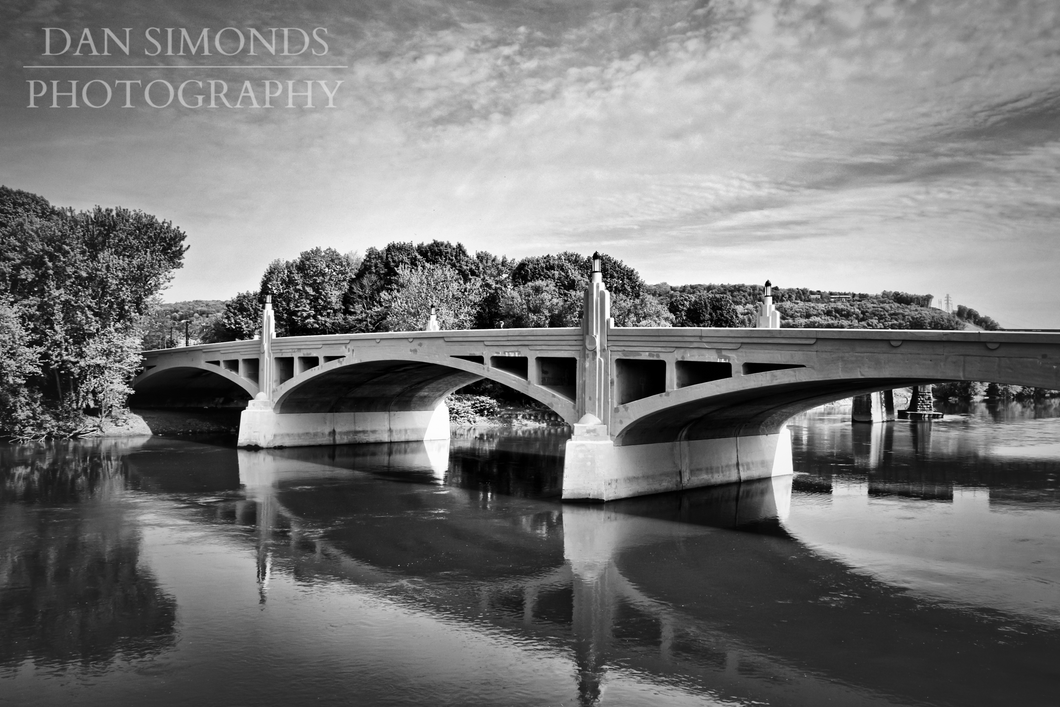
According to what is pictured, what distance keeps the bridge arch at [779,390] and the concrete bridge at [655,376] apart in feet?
0.15

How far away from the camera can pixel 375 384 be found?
5100cm

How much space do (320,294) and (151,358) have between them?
61.6 ft

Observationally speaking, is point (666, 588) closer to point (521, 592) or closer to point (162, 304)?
point (521, 592)

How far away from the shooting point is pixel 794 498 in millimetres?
33562

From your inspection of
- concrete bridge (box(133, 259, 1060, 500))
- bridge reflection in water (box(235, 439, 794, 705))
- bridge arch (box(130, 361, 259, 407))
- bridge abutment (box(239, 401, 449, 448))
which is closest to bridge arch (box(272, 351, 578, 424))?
concrete bridge (box(133, 259, 1060, 500))

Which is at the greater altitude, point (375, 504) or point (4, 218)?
point (4, 218)

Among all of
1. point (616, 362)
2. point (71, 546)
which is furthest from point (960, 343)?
point (71, 546)

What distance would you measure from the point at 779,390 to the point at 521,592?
476 inches

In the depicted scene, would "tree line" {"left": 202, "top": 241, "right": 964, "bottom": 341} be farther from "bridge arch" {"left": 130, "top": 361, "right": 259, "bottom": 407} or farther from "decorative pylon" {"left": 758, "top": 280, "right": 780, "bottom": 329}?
"decorative pylon" {"left": 758, "top": 280, "right": 780, "bottom": 329}

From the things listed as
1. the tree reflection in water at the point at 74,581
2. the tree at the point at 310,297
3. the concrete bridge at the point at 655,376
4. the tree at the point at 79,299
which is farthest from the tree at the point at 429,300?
A: the tree reflection in water at the point at 74,581

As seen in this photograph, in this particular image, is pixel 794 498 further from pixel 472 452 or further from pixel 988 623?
pixel 472 452

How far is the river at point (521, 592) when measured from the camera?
1495cm

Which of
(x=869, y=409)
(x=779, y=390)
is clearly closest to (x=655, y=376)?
(x=779, y=390)

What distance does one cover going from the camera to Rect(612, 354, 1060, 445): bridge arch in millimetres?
21453
